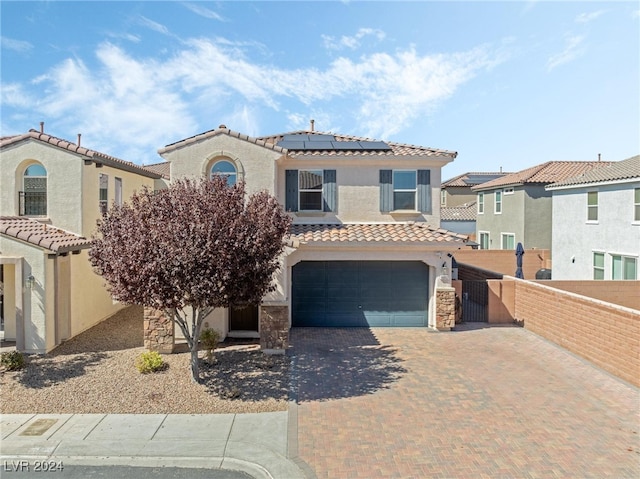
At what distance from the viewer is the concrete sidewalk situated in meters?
7.13

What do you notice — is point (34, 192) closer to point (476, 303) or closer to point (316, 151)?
point (316, 151)

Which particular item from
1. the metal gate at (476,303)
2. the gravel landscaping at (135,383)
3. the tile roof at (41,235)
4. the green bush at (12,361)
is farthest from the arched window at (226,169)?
the metal gate at (476,303)

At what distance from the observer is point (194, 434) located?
7.95 metres

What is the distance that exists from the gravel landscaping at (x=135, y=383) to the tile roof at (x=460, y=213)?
31786 mm

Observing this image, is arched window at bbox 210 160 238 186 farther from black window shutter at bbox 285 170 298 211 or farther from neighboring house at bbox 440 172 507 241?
neighboring house at bbox 440 172 507 241

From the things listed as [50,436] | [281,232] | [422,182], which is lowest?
[50,436]

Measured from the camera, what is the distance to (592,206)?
2191cm

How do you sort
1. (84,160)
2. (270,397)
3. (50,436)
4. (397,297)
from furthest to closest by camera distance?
1. (397,297)
2. (84,160)
3. (270,397)
4. (50,436)

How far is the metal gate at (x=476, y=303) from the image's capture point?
1650 cm

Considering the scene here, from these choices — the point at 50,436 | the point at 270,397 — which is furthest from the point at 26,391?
the point at 270,397

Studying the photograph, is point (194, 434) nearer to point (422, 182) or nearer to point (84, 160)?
point (84, 160)

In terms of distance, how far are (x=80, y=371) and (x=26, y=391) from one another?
132 cm

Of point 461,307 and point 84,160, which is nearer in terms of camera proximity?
point 84,160

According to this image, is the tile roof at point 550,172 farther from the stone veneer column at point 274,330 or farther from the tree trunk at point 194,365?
the tree trunk at point 194,365
